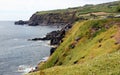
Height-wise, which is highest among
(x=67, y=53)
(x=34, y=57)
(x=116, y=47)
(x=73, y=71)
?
(x=73, y=71)

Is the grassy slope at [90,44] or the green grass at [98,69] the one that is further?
the grassy slope at [90,44]

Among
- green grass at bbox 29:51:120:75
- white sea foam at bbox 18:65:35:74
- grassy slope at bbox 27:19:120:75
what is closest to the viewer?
green grass at bbox 29:51:120:75

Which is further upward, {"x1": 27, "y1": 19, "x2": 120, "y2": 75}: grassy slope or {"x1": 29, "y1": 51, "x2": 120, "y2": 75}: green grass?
{"x1": 29, "y1": 51, "x2": 120, "y2": 75}: green grass

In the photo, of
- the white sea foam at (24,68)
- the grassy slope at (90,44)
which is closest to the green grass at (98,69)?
the grassy slope at (90,44)

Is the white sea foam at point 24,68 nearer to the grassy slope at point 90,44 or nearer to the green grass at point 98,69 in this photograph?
the grassy slope at point 90,44

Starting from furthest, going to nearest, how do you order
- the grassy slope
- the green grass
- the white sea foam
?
the white sea foam < the grassy slope < the green grass

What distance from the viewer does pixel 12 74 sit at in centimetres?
9794

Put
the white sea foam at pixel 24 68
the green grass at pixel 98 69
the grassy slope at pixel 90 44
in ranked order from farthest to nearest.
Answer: the white sea foam at pixel 24 68 < the grassy slope at pixel 90 44 < the green grass at pixel 98 69

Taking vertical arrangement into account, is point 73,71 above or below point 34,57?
above

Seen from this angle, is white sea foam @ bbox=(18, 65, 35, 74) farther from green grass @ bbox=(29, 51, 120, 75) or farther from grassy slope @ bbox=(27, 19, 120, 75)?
green grass @ bbox=(29, 51, 120, 75)

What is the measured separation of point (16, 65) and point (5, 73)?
13623mm

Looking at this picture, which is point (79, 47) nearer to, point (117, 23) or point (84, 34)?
point (84, 34)

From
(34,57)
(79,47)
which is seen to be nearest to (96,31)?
(79,47)

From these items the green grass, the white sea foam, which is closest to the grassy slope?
the green grass
